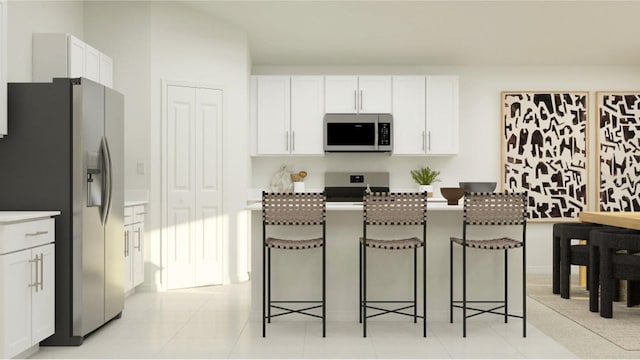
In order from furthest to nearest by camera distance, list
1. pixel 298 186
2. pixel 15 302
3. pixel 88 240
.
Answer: pixel 298 186 → pixel 88 240 → pixel 15 302

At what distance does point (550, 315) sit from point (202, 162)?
363 centimetres

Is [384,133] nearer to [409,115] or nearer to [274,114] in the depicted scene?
[409,115]

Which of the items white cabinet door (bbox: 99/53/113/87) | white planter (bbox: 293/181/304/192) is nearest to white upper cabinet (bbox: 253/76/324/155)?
→ white planter (bbox: 293/181/304/192)

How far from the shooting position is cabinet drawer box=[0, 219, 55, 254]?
3.24 metres

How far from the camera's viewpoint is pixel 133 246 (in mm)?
5469

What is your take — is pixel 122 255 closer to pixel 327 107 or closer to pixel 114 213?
pixel 114 213

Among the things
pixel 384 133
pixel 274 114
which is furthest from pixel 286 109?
Result: pixel 384 133

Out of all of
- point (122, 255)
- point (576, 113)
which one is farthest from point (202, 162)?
point (576, 113)

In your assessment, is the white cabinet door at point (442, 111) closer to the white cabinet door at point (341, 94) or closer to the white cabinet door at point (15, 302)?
the white cabinet door at point (341, 94)

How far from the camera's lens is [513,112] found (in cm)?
732

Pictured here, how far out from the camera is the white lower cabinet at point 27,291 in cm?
323

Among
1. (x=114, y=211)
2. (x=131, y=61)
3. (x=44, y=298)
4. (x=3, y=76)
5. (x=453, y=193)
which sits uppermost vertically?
(x=131, y=61)

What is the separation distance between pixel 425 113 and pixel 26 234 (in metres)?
4.75

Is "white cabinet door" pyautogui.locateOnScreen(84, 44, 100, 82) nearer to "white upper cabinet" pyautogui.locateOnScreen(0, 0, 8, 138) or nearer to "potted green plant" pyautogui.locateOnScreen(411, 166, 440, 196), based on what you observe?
"white upper cabinet" pyautogui.locateOnScreen(0, 0, 8, 138)
